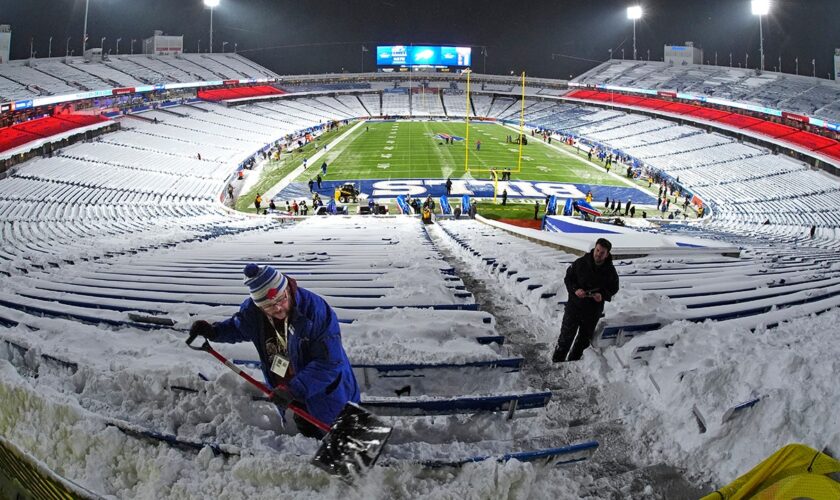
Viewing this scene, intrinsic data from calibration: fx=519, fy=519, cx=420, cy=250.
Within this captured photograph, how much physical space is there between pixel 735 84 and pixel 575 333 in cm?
4951

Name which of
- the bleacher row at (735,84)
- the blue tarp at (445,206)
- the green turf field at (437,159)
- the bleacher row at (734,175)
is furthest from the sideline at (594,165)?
the blue tarp at (445,206)

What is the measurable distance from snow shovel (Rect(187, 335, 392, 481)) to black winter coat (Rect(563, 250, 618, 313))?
7.04 feet

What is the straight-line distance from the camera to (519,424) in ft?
10.6

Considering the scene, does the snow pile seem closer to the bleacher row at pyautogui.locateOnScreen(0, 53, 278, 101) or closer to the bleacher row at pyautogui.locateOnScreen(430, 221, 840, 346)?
the bleacher row at pyautogui.locateOnScreen(430, 221, 840, 346)

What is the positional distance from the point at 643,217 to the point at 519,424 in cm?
2313

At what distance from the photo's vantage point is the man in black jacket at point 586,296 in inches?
165

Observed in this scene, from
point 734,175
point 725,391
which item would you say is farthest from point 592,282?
point 734,175

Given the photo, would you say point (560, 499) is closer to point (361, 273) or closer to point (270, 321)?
point (270, 321)

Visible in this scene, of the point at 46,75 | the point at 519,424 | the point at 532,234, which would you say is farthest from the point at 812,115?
the point at 46,75

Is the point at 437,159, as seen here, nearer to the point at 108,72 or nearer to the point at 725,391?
the point at 108,72

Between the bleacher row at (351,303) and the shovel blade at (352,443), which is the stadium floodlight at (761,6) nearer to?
the bleacher row at (351,303)

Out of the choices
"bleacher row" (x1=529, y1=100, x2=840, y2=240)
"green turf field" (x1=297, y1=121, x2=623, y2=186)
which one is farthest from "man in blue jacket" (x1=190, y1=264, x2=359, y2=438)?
"green turf field" (x1=297, y1=121, x2=623, y2=186)

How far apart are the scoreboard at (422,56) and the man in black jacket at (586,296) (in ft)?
223

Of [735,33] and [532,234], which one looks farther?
[735,33]
